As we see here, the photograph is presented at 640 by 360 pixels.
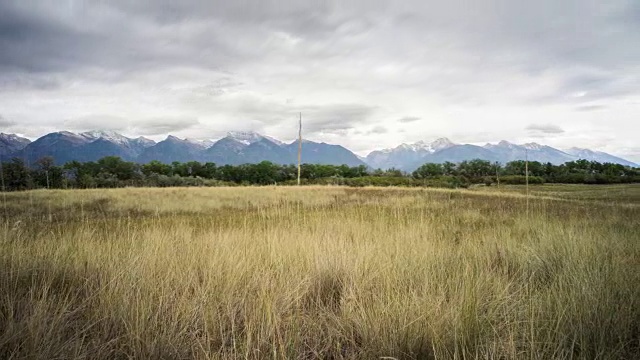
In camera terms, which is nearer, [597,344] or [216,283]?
[597,344]

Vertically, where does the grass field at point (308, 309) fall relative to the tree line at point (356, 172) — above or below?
below

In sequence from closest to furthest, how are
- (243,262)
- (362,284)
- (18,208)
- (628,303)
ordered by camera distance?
(628,303) < (362,284) < (243,262) < (18,208)

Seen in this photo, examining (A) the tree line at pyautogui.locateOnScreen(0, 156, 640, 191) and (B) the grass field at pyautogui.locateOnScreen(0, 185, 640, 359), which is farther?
(A) the tree line at pyautogui.locateOnScreen(0, 156, 640, 191)

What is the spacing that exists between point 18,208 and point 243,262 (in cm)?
1653

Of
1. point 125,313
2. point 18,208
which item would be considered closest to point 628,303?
point 125,313

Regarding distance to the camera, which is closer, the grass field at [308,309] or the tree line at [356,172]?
the grass field at [308,309]

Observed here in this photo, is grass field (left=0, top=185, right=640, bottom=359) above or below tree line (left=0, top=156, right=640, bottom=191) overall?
below

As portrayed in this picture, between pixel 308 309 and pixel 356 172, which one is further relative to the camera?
pixel 356 172

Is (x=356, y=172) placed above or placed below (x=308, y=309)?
above

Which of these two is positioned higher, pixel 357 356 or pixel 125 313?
pixel 125 313

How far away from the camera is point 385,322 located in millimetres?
2295

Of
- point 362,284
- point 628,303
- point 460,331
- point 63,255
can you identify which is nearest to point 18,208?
point 63,255

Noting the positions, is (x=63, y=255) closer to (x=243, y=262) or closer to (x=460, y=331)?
(x=243, y=262)

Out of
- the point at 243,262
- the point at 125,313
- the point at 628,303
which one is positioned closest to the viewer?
the point at 125,313
